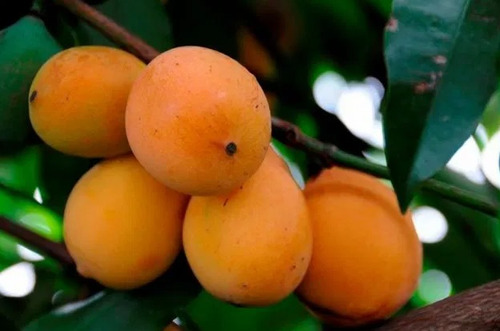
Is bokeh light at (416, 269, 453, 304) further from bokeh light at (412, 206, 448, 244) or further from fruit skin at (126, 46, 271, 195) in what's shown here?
fruit skin at (126, 46, 271, 195)

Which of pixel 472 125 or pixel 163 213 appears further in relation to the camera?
pixel 163 213

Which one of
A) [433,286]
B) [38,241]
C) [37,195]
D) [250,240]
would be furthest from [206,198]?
[433,286]

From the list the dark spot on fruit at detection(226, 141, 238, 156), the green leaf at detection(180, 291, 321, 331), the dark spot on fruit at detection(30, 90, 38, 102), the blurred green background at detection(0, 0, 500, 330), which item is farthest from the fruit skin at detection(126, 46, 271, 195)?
the green leaf at detection(180, 291, 321, 331)

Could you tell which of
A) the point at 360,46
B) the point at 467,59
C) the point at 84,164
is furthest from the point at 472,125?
the point at 360,46

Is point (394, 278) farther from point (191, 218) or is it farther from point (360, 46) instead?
point (360, 46)

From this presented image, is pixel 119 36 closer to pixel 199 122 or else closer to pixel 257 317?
pixel 199 122
